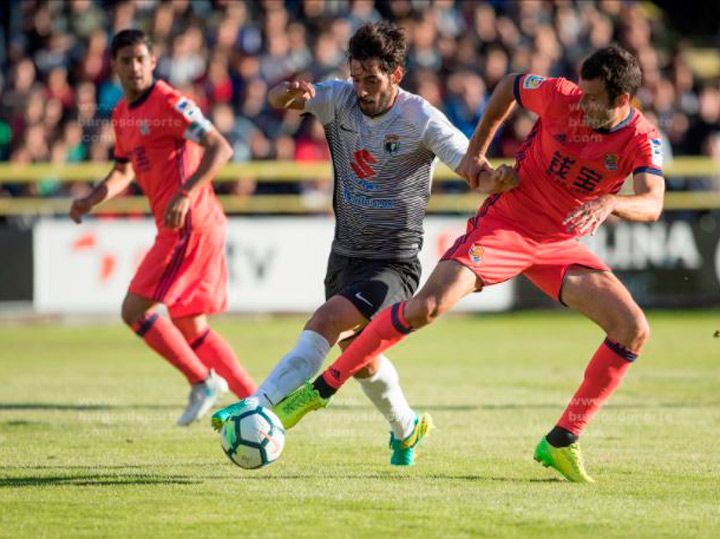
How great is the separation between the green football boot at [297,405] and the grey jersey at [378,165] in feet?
3.07

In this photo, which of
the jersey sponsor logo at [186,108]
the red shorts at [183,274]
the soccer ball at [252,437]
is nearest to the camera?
the soccer ball at [252,437]

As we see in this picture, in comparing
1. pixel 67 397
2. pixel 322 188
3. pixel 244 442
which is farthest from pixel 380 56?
pixel 322 188

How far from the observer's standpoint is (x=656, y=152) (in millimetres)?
6922

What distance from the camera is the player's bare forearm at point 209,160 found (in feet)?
26.4

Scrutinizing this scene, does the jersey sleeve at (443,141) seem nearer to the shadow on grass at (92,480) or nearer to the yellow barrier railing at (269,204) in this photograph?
the shadow on grass at (92,480)

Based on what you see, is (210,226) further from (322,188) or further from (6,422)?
(322,188)

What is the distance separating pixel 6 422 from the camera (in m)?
9.30

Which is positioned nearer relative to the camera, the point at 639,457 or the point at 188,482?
the point at 188,482

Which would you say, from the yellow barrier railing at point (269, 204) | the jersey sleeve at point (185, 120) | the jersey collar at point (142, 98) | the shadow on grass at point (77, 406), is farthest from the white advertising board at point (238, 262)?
the jersey sleeve at point (185, 120)

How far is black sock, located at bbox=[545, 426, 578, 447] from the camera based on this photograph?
7.06m

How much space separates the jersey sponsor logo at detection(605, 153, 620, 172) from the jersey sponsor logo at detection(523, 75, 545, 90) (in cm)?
54

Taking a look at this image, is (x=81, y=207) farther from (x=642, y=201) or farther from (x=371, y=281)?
(x=642, y=201)

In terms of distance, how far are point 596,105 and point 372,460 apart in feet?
7.54

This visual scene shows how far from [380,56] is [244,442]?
6.61 ft
